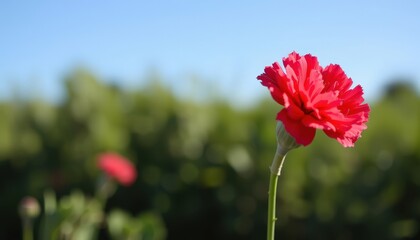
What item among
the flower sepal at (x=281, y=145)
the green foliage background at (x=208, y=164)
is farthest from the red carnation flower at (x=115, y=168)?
the flower sepal at (x=281, y=145)

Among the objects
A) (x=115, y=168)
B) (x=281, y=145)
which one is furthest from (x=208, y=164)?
(x=281, y=145)

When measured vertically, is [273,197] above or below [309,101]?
below

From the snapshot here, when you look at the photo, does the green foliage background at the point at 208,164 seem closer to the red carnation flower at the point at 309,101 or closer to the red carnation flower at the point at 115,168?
the red carnation flower at the point at 115,168

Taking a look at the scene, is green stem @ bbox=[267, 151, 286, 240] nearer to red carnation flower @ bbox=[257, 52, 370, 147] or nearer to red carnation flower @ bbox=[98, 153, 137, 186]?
red carnation flower @ bbox=[257, 52, 370, 147]

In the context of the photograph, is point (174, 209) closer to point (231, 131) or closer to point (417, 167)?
point (231, 131)

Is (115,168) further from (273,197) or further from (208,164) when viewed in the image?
(273,197)

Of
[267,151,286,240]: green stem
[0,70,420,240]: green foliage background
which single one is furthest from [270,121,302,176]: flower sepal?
[0,70,420,240]: green foliage background

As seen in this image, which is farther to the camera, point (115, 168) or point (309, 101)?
point (115, 168)

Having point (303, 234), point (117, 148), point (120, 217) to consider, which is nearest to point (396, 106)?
point (303, 234)
